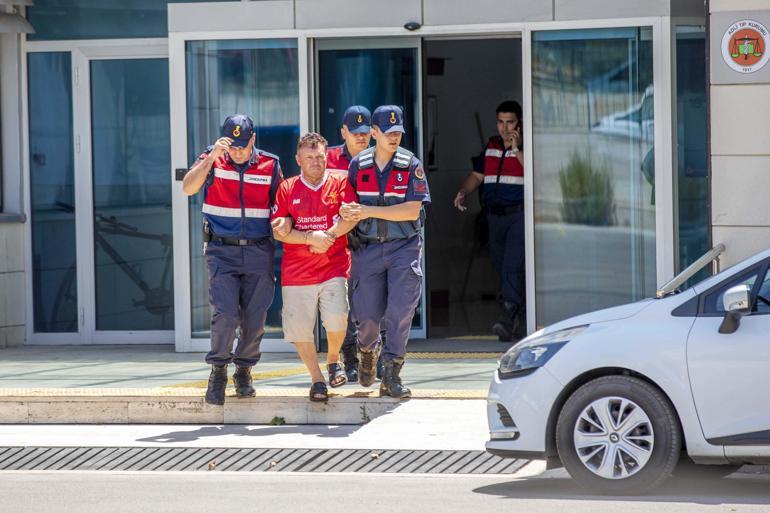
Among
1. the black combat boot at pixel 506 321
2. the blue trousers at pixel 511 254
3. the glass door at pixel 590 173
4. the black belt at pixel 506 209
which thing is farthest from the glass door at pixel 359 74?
the black combat boot at pixel 506 321

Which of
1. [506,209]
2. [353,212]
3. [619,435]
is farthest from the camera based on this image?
[506,209]

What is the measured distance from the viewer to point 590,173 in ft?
44.5

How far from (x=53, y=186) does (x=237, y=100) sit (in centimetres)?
222

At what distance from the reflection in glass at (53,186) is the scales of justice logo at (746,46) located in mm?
6282

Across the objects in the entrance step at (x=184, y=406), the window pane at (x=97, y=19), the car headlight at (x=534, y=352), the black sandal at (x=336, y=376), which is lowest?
the entrance step at (x=184, y=406)

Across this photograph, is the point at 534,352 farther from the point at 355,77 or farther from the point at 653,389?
the point at 355,77

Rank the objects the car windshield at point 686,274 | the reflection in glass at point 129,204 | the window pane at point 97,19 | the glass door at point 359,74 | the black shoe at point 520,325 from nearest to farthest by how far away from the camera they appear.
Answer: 1. the car windshield at point 686,274
2. the glass door at point 359,74
3. the black shoe at point 520,325
4. the window pane at point 97,19
5. the reflection in glass at point 129,204

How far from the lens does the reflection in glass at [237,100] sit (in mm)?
13820

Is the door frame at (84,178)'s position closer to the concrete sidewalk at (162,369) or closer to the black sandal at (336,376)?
the concrete sidewalk at (162,369)

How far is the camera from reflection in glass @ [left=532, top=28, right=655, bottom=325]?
13391 mm

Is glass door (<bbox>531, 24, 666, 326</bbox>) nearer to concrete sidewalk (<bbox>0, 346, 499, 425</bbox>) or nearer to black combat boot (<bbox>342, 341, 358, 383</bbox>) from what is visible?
concrete sidewalk (<bbox>0, 346, 499, 425</bbox>)

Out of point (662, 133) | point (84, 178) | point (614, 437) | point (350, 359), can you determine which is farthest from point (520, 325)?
point (614, 437)

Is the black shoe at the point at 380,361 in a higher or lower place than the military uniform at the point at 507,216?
lower

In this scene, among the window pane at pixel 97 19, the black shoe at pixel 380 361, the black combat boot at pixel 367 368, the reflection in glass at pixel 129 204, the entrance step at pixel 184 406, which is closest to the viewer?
the entrance step at pixel 184 406
